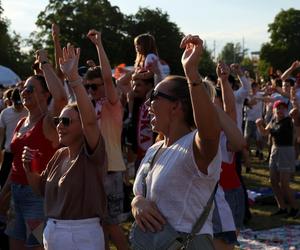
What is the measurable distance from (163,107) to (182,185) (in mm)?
395

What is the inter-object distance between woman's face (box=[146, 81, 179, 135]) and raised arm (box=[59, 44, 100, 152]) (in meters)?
0.70

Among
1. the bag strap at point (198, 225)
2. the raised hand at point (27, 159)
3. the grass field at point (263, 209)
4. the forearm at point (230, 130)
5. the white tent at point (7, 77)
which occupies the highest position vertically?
the white tent at point (7, 77)

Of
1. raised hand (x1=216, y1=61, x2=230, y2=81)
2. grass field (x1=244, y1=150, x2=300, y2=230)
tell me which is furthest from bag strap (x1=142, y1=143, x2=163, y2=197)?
grass field (x1=244, y1=150, x2=300, y2=230)

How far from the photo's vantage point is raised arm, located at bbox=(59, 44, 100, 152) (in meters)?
3.50

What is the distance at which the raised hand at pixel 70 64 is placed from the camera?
3.49m

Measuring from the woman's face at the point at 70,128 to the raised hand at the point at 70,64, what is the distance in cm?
29

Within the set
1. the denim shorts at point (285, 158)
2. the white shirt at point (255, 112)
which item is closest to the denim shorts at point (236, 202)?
the denim shorts at point (285, 158)

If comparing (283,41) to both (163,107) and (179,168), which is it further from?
(179,168)

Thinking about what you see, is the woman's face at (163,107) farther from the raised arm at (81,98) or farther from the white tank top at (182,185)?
the raised arm at (81,98)

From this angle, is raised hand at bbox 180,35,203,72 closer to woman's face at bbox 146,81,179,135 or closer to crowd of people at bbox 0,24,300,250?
crowd of people at bbox 0,24,300,250

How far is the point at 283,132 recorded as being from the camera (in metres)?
8.70

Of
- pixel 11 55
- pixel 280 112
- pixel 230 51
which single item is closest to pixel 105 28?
pixel 11 55

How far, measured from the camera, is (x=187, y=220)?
2.83m

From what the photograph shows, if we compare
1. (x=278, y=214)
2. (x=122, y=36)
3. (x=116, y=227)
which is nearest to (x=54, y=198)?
(x=116, y=227)
